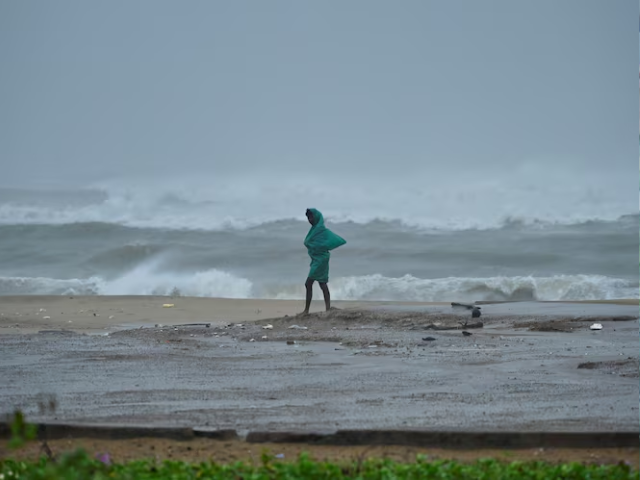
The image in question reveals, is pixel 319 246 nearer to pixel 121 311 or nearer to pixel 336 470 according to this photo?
pixel 121 311

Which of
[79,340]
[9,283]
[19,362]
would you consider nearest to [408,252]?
[9,283]

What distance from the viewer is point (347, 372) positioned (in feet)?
31.3

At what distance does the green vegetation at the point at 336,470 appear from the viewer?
5.11 meters

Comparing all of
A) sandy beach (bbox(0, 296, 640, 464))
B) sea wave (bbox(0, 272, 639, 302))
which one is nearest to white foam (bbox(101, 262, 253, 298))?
sea wave (bbox(0, 272, 639, 302))

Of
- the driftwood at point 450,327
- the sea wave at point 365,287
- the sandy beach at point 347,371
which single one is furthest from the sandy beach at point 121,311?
the sea wave at point 365,287

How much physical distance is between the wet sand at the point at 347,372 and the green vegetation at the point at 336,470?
37.1 inches

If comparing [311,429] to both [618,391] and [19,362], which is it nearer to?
[618,391]

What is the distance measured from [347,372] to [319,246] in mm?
8442

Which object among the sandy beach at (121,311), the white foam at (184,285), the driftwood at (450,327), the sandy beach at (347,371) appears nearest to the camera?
the sandy beach at (347,371)

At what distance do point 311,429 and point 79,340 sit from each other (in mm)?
7479

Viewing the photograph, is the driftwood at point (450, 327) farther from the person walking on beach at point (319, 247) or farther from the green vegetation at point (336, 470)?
the green vegetation at point (336, 470)

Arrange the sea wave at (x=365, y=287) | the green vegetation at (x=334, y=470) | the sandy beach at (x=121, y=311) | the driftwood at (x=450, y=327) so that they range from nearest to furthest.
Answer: the green vegetation at (x=334, y=470) < the driftwood at (x=450, y=327) < the sandy beach at (x=121, y=311) < the sea wave at (x=365, y=287)

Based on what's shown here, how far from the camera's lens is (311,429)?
6.33 m

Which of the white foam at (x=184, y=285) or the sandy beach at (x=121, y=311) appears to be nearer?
the sandy beach at (x=121, y=311)
